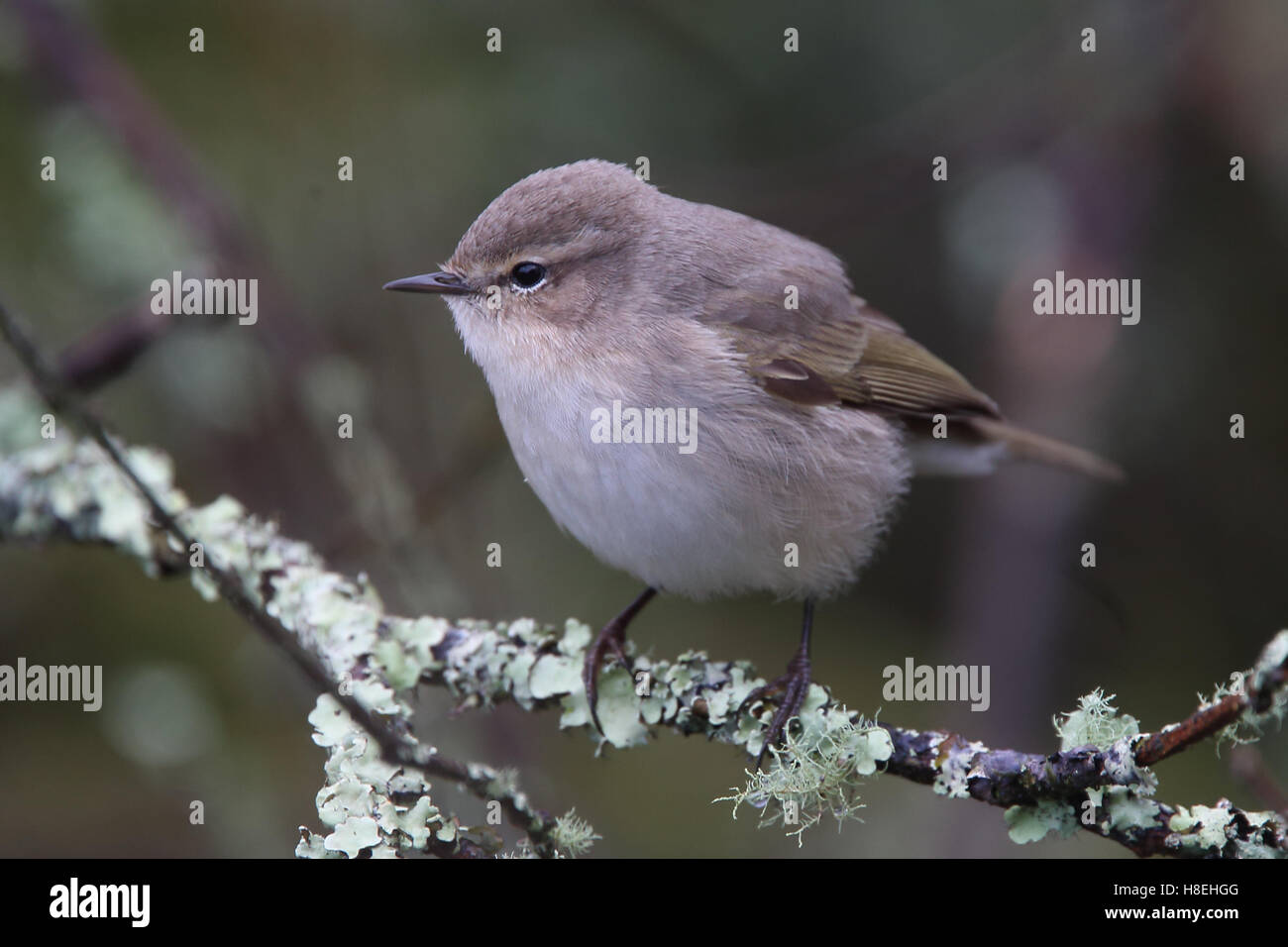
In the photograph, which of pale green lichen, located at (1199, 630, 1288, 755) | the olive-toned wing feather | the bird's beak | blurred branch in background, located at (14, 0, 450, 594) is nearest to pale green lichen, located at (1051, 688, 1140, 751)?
pale green lichen, located at (1199, 630, 1288, 755)

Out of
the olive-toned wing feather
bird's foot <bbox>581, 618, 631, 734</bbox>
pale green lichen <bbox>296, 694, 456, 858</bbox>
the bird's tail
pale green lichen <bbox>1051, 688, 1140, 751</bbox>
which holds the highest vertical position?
the olive-toned wing feather

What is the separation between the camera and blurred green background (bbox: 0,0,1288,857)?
5.50m

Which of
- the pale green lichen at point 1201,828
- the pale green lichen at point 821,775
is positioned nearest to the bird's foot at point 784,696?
the pale green lichen at point 821,775

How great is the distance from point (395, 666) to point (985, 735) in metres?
3.29

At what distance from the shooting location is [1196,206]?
6176mm

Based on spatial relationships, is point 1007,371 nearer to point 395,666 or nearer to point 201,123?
point 395,666

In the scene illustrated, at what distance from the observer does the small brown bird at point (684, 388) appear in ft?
12.2

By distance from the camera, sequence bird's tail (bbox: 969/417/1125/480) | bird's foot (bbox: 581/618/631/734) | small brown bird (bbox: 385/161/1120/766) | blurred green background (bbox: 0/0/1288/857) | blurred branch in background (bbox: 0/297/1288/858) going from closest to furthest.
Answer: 1. blurred branch in background (bbox: 0/297/1288/858)
2. bird's foot (bbox: 581/618/631/734)
3. small brown bird (bbox: 385/161/1120/766)
4. bird's tail (bbox: 969/417/1125/480)
5. blurred green background (bbox: 0/0/1288/857)

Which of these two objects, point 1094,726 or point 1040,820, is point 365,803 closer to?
point 1040,820

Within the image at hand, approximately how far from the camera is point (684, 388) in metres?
3.82

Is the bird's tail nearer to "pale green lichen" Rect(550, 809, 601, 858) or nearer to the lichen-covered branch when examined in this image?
the lichen-covered branch

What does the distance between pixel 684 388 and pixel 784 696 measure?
1034 mm

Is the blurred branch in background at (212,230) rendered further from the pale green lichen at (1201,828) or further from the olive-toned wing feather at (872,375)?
the pale green lichen at (1201,828)
